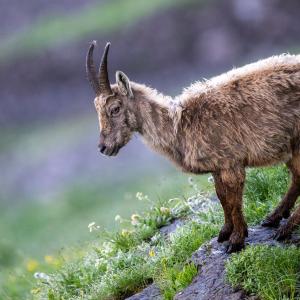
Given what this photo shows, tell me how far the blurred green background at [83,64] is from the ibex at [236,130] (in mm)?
22484

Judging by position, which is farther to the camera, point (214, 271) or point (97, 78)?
point (97, 78)

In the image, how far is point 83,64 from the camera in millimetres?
49656

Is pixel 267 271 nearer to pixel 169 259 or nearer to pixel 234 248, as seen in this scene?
pixel 234 248

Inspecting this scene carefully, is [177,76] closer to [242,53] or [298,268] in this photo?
[242,53]

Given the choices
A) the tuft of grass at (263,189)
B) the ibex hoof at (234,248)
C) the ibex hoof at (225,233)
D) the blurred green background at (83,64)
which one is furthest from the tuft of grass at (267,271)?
the blurred green background at (83,64)

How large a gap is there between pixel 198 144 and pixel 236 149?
0.46 meters

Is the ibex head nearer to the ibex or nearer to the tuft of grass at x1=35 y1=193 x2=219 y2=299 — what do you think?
the ibex

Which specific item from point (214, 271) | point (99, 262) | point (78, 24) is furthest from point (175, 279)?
point (78, 24)

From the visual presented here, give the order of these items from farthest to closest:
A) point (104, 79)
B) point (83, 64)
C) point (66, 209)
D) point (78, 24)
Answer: point (78, 24) < point (83, 64) < point (66, 209) < point (104, 79)

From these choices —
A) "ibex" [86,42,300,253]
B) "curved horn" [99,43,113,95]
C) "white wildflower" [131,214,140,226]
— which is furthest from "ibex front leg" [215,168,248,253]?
"white wildflower" [131,214,140,226]

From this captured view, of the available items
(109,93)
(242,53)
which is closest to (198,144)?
(109,93)

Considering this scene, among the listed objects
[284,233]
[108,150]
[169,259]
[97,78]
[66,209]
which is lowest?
[284,233]

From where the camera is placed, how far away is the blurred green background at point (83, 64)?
38.1m

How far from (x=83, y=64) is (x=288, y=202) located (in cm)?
3780
